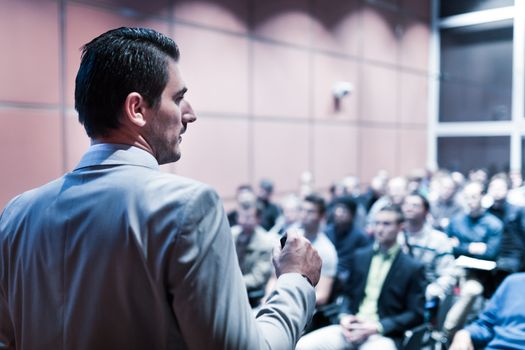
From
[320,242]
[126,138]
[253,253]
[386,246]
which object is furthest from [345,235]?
[126,138]

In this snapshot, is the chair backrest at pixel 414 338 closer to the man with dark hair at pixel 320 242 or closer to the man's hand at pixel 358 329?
the man's hand at pixel 358 329

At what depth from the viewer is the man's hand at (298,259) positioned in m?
0.86

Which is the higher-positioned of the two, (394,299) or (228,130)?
(228,130)

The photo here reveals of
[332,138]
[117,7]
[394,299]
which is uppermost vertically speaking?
[117,7]

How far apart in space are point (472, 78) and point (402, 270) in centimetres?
775

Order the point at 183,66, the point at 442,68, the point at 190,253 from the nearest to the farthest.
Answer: the point at 190,253, the point at 183,66, the point at 442,68

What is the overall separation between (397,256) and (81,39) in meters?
3.31

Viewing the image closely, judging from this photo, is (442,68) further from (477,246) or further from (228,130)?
(477,246)

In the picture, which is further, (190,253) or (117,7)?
(117,7)

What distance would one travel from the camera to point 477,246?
4.13 meters

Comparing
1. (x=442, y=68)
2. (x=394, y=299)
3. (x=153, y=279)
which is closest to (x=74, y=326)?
(x=153, y=279)

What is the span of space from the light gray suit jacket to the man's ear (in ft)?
0.16

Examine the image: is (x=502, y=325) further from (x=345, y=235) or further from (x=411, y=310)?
(x=345, y=235)

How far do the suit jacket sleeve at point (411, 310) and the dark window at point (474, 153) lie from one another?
7024mm
